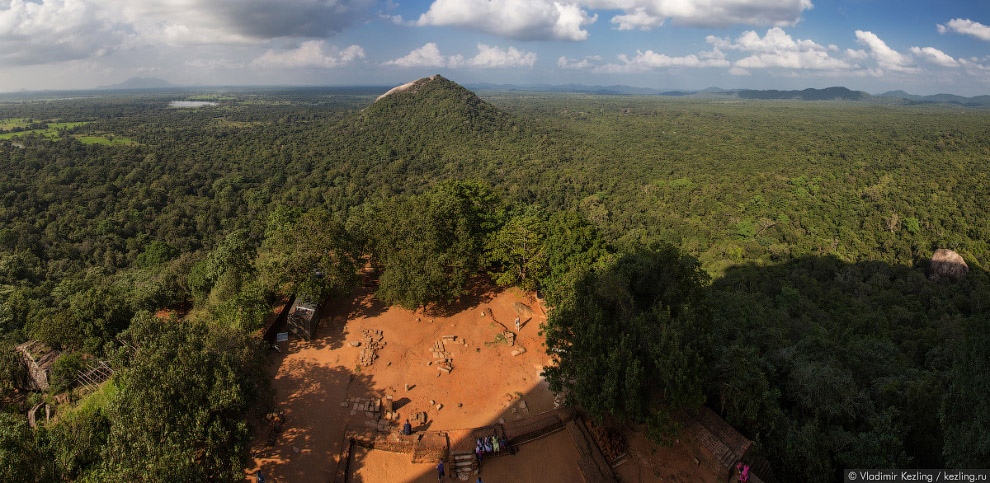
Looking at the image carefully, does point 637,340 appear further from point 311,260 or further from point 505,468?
point 311,260

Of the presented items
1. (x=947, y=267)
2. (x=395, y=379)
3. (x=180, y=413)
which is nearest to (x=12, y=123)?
(x=180, y=413)

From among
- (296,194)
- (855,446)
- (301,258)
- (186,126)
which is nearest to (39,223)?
(296,194)

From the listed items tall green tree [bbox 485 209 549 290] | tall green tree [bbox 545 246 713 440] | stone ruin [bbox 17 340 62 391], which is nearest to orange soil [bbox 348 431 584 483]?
tall green tree [bbox 545 246 713 440]

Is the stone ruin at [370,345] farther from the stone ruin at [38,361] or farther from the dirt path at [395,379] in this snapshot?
the stone ruin at [38,361]

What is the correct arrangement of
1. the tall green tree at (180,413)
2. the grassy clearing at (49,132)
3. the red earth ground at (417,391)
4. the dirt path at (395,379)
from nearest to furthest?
the tall green tree at (180,413)
the red earth ground at (417,391)
the dirt path at (395,379)
the grassy clearing at (49,132)

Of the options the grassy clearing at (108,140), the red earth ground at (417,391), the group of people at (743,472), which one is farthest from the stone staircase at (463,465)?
the grassy clearing at (108,140)
